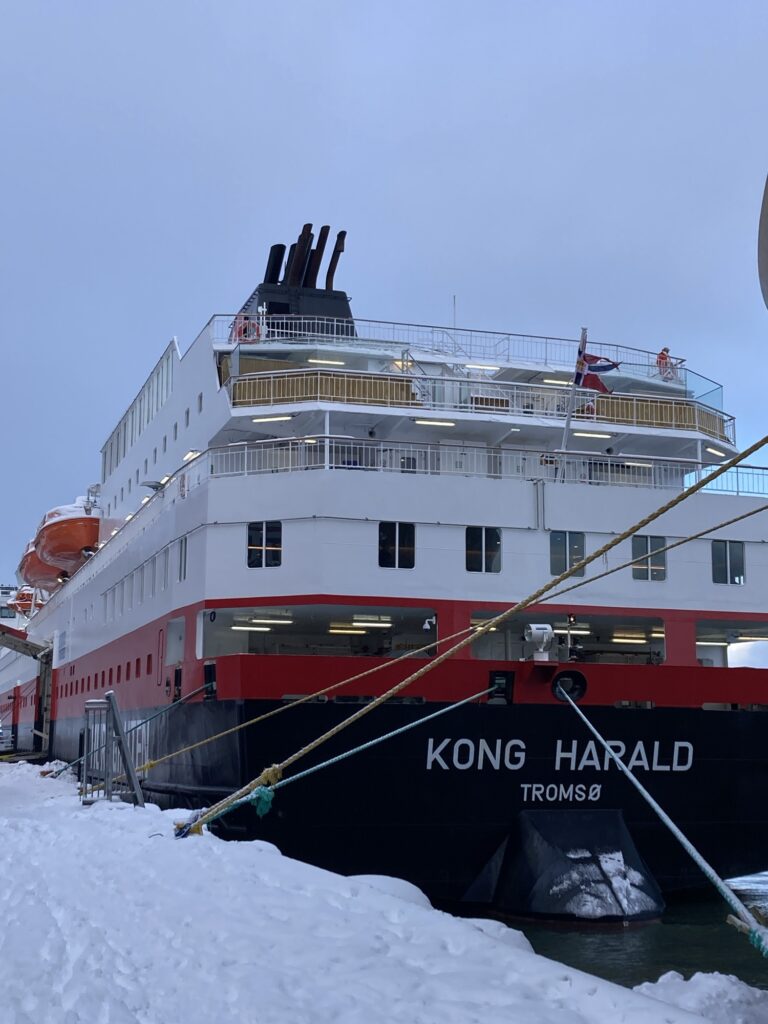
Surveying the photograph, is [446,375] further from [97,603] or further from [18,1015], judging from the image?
[18,1015]

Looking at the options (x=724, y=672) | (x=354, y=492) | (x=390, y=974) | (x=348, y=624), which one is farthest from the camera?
(x=348, y=624)

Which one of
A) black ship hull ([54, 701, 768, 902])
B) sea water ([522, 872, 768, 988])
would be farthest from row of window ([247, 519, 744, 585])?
sea water ([522, 872, 768, 988])

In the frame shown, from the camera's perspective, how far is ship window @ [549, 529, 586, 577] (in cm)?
1636

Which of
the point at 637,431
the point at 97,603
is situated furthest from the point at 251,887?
the point at 97,603

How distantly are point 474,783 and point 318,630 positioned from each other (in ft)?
15.2

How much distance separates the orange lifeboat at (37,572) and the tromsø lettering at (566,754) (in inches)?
1076

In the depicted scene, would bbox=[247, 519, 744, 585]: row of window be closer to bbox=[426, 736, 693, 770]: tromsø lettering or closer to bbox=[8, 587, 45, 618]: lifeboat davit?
bbox=[426, 736, 693, 770]: tromsø lettering

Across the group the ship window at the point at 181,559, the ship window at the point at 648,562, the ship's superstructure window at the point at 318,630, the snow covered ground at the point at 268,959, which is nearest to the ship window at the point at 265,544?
the ship's superstructure window at the point at 318,630

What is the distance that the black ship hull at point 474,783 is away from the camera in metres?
13.5

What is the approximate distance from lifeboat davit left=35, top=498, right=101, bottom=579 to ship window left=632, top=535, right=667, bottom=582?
69.5ft

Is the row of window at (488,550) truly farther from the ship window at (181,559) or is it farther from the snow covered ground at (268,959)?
the snow covered ground at (268,959)

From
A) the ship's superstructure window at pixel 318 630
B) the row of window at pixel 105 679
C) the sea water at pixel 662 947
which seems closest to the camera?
the sea water at pixel 662 947

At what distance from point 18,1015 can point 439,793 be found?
8.73 m

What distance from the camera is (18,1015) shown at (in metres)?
5.48
